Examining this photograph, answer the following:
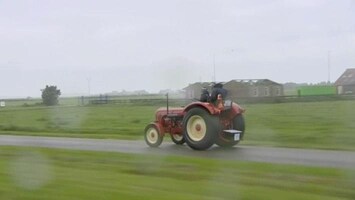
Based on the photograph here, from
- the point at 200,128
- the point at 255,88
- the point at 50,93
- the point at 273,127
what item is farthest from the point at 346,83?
the point at 200,128

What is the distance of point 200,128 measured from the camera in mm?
17219

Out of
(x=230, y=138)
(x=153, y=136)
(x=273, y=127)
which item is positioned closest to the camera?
(x=230, y=138)

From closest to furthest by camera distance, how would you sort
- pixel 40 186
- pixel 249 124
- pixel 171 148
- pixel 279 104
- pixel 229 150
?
pixel 40 186 → pixel 229 150 → pixel 171 148 → pixel 249 124 → pixel 279 104

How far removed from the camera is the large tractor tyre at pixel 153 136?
18.4 meters

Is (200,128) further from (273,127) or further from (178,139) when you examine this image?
(273,127)

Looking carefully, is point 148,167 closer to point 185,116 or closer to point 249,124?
point 185,116

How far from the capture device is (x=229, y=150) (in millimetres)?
16547

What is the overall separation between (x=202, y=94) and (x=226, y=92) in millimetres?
740

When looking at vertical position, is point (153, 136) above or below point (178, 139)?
above

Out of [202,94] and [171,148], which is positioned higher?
[202,94]

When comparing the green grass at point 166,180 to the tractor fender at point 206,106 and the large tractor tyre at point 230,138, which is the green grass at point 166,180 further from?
the large tractor tyre at point 230,138

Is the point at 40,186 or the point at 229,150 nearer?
the point at 40,186

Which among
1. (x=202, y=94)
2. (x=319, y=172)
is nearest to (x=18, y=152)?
(x=202, y=94)

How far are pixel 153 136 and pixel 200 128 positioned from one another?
1.98m
